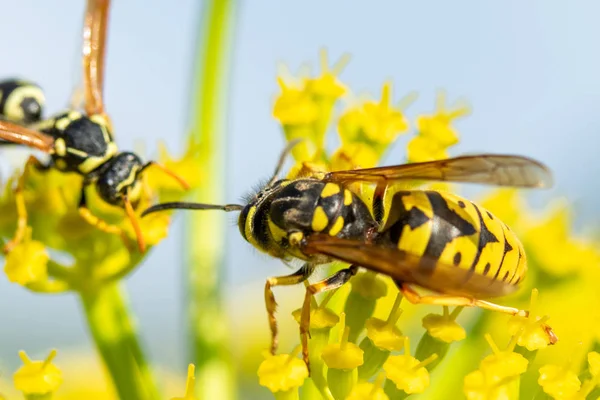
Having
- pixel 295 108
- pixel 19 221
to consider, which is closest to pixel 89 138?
pixel 19 221

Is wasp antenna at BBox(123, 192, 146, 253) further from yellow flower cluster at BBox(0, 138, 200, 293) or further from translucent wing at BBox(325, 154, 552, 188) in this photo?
translucent wing at BBox(325, 154, 552, 188)

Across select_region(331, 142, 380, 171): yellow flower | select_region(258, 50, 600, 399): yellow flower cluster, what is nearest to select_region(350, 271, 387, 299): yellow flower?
select_region(258, 50, 600, 399): yellow flower cluster

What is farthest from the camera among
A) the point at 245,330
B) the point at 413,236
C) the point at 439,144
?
the point at 245,330

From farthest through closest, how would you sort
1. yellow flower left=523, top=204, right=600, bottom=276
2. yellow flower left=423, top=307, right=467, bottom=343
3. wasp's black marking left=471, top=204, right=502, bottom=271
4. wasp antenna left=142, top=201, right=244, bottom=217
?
yellow flower left=523, top=204, right=600, bottom=276
wasp antenna left=142, top=201, right=244, bottom=217
yellow flower left=423, top=307, right=467, bottom=343
wasp's black marking left=471, top=204, right=502, bottom=271

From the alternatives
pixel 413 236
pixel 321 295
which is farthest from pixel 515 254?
pixel 321 295

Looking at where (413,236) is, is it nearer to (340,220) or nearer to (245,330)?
(340,220)

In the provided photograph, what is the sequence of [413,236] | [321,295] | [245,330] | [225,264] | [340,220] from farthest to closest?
[245,330] → [225,264] → [321,295] → [340,220] → [413,236]
